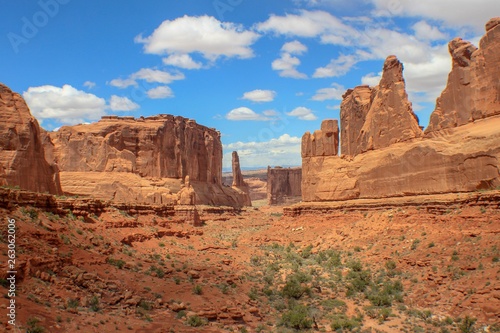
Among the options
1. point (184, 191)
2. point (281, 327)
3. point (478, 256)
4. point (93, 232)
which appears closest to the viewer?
point (281, 327)

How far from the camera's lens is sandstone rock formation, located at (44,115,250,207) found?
5806cm

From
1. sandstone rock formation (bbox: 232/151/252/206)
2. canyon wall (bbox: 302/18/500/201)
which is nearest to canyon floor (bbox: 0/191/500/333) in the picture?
canyon wall (bbox: 302/18/500/201)

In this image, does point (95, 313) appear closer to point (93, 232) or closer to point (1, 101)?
point (93, 232)

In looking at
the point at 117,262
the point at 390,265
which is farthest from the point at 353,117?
the point at 117,262

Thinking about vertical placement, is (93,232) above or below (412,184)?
below

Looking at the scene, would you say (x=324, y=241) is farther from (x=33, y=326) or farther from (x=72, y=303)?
(x=33, y=326)

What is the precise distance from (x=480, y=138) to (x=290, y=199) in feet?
272

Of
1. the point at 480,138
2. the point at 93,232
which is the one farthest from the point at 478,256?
the point at 93,232

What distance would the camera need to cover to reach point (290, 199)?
110 meters

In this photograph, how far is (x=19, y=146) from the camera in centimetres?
2850

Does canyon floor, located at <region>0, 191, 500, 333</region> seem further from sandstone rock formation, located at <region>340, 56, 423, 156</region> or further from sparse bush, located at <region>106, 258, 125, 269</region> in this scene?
sandstone rock formation, located at <region>340, 56, 423, 156</region>

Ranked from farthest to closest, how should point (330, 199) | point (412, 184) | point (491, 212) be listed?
point (330, 199), point (412, 184), point (491, 212)

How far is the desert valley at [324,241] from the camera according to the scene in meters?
19.5

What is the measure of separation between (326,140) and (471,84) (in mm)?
15210
